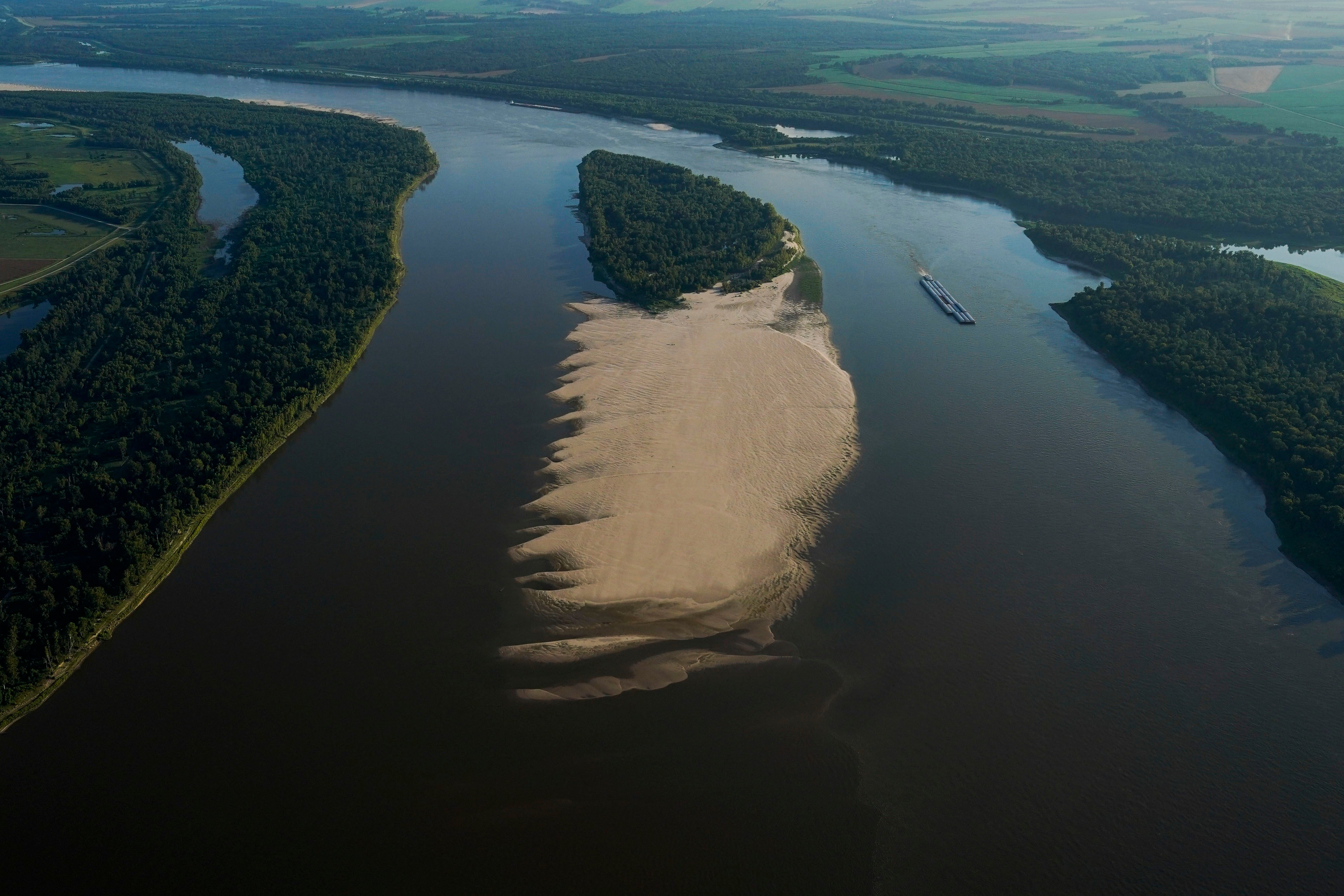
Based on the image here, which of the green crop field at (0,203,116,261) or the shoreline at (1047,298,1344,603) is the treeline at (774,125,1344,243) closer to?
the shoreline at (1047,298,1344,603)

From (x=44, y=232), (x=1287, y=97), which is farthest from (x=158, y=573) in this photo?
(x=1287, y=97)

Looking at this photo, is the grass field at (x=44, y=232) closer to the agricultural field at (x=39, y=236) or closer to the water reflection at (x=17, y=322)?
the agricultural field at (x=39, y=236)

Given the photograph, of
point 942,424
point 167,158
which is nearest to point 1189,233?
point 942,424

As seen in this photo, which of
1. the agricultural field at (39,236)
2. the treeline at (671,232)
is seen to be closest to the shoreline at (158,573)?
the treeline at (671,232)

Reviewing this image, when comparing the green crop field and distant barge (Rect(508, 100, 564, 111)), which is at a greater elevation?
distant barge (Rect(508, 100, 564, 111))

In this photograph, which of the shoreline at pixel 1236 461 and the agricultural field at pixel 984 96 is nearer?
the shoreline at pixel 1236 461

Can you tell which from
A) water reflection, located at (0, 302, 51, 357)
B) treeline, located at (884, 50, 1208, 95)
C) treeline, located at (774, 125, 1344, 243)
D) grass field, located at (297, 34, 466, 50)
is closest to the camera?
water reflection, located at (0, 302, 51, 357)

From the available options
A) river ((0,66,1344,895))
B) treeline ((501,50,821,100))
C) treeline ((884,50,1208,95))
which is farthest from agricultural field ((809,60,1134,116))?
river ((0,66,1344,895))
